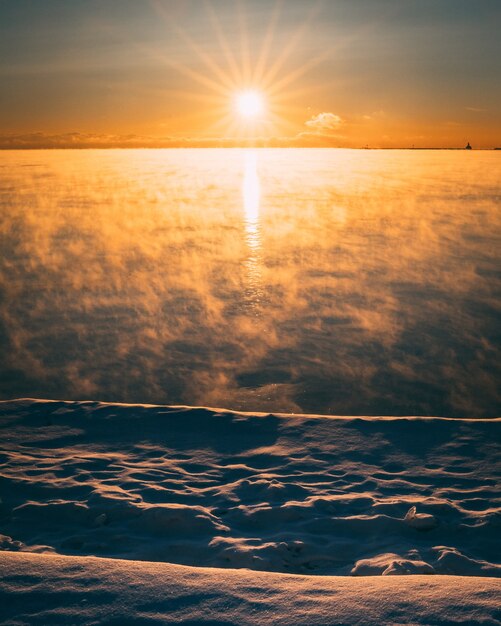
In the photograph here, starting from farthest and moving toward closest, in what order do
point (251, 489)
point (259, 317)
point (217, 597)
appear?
point (259, 317), point (251, 489), point (217, 597)

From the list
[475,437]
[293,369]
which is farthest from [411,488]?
[293,369]

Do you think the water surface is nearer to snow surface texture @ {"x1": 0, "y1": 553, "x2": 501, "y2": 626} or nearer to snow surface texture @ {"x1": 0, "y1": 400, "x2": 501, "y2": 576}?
snow surface texture @ {"x1": 0, "y1": 400, "x2": 501, "y2": 576}

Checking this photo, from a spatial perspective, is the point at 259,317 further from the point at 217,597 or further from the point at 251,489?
the point at 217,597

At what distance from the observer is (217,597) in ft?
9.97

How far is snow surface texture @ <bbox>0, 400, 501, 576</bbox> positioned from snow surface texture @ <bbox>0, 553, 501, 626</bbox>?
23.1 inches

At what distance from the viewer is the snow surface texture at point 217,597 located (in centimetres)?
287

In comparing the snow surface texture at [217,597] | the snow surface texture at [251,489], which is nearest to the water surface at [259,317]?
the snow surface texture at [251,489]

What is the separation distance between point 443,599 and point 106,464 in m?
3.27

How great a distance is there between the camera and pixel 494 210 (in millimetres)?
32438

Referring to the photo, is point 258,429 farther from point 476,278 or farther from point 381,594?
point 476,278

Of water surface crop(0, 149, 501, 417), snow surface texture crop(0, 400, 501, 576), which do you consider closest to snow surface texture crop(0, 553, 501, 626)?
snow surface texture crop(0, 400, 501, 576)

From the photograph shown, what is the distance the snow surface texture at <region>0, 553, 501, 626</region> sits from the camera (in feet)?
9.42

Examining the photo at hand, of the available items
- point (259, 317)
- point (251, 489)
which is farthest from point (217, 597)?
point (259, 317)

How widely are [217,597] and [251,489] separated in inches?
69.9
